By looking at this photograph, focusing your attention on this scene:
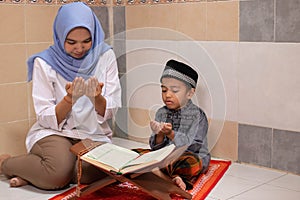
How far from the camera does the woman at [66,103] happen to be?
6.79 feet

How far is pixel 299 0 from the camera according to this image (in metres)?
2.12

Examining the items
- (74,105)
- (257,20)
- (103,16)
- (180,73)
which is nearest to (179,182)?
(180,73)

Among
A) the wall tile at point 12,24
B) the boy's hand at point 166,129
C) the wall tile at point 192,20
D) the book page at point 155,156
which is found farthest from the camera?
the wall tile at point 192,20

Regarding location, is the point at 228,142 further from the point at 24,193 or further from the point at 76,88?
the point at 24,193

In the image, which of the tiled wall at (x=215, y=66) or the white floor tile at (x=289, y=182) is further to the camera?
the tiled wall at (x=215, y=66)

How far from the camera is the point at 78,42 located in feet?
6.98

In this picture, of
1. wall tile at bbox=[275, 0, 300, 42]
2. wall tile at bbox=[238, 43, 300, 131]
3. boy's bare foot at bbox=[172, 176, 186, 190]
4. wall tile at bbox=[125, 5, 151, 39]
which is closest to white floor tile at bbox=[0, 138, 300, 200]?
boy's bare foot at bbox=[172, 176, 186, 190]

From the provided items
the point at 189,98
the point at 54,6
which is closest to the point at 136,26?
the point at 54,6

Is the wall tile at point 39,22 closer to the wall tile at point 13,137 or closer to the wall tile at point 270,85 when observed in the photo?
the wall tile at point 13,137

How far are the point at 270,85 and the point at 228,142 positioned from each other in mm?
373

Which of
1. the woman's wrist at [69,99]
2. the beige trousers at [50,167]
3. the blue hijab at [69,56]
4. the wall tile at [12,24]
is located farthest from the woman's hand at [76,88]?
the wall tile at [12,24]

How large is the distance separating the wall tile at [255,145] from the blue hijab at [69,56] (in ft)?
2.50

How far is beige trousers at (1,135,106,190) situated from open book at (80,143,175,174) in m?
0.14

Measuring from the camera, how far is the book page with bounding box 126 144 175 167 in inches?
70.5
